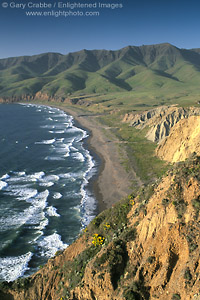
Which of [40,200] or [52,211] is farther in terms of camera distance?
[40,200]

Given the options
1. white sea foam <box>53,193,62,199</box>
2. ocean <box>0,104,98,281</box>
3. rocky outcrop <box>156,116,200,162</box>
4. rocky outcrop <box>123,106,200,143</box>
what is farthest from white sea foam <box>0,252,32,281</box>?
rocky outcrop <box>123,106,200,143</box>

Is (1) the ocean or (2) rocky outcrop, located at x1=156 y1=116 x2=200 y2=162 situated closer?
(1) the ocean

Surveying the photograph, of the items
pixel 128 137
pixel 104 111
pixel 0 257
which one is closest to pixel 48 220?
pixel 0 257

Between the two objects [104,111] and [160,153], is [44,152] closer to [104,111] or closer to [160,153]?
[160,153]

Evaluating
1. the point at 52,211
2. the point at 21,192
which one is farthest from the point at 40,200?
the point at 21,192

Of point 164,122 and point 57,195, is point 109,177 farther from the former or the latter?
point 164,122

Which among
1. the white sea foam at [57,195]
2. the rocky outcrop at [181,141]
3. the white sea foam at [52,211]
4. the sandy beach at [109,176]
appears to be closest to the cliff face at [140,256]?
the white sea foam at [52,211]

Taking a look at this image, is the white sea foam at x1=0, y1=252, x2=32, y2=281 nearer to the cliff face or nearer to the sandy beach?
the cliff face
